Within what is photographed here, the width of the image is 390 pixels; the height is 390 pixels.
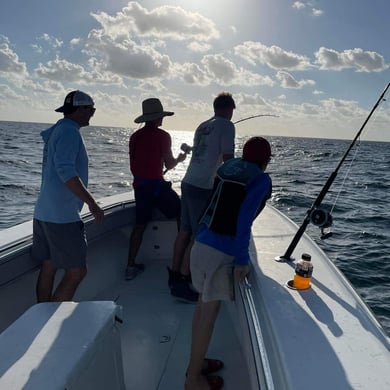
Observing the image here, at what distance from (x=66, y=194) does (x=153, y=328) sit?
4.04ft

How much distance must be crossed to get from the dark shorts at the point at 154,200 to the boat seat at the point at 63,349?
186cm

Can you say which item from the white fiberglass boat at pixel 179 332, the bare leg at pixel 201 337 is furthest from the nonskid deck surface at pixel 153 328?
the bare leg at pixel 201 337

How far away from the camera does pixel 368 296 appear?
5.15 m

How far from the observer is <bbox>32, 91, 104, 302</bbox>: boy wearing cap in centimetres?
209

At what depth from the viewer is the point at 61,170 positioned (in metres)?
2.07

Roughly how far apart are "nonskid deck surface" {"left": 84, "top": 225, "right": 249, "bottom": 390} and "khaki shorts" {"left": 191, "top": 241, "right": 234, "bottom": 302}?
665mm

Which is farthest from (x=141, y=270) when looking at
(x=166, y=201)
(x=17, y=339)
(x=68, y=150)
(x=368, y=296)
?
(x=368, y=296)

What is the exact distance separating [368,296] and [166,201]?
10.9 ft

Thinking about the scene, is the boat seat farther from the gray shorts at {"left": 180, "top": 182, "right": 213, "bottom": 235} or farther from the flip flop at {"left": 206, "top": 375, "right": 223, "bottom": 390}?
the gray shorts at {"left": 180, "top": 182, "right": 213, "bottom": 235}

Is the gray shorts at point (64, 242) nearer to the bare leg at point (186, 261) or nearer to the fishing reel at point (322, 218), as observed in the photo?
the bare leg at point (186, 261)

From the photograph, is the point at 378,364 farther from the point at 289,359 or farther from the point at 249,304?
the point at 249,304

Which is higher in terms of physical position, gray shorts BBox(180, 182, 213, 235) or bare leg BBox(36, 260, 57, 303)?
gray shorts BBox(180, 182, 213, 235)

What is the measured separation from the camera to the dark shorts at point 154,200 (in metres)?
3.45

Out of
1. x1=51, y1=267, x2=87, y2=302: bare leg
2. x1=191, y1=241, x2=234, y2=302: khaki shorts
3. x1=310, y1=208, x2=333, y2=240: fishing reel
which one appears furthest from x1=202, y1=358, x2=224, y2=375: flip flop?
x1=310, y1=208, x2=333, y2=240: fishing reel
